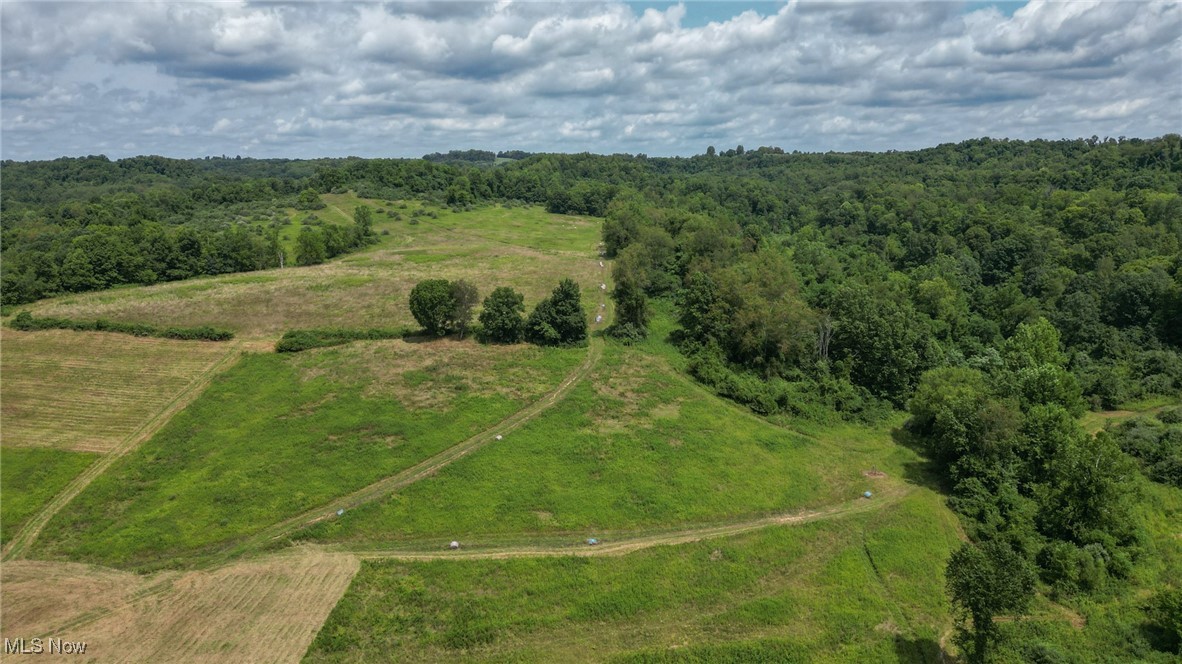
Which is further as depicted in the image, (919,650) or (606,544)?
(606,544)

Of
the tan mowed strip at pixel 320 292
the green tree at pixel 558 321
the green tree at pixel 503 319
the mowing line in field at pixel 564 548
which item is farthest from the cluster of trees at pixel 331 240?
the mowing line in field at pixel 564 548

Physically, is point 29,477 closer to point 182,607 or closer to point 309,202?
point 182,607

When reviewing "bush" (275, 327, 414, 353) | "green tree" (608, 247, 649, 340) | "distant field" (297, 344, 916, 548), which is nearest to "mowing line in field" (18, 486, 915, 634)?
"distant field" (297, 344, 916, 548)

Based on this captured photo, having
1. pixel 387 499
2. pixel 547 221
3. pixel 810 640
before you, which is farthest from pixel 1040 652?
pixel 547 221

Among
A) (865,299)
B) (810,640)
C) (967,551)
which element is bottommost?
(810,640)

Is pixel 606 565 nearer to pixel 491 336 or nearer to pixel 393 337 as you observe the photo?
pixel 491 336

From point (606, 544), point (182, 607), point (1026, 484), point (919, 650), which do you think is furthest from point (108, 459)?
point (1026, 484)
